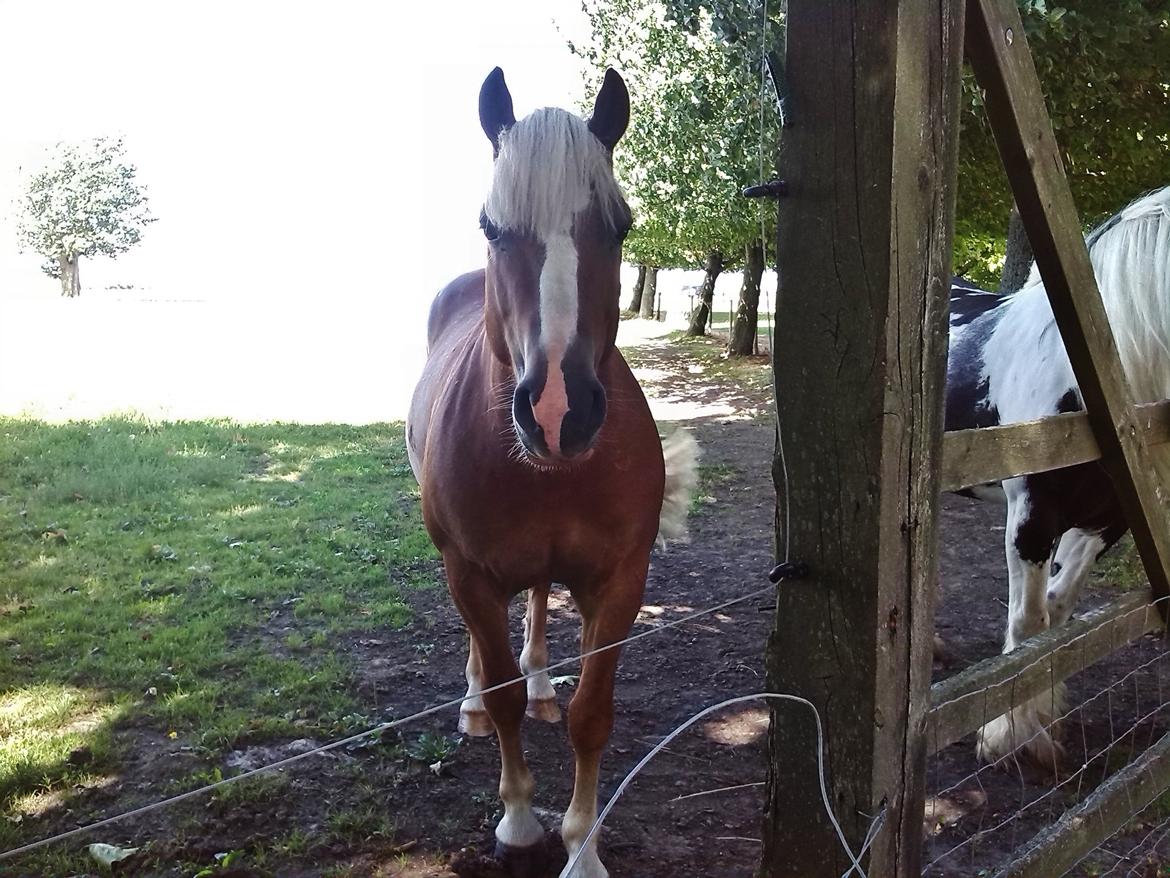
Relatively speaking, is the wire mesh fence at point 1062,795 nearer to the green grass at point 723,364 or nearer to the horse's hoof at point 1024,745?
the horse's hoof at point 1024,745

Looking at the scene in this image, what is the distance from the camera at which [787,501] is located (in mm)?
1529

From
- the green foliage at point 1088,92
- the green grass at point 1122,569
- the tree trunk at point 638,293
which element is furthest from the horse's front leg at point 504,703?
the tree trunk at point 638,293

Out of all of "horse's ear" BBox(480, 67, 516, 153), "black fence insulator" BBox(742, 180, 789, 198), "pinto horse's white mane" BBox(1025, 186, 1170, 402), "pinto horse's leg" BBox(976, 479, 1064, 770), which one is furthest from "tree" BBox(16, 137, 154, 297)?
"black fence insulator" BBox(742, 180, 789, 198)

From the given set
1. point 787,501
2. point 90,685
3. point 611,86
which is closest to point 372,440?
point 90,685

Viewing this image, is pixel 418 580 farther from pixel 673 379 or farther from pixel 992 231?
pixel 673 379

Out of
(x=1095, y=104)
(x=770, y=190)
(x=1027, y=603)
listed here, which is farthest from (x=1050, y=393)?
(x=1095, y=104)

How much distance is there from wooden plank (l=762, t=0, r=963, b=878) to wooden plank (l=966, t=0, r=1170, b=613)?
0.73 feet

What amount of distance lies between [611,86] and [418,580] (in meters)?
3.66

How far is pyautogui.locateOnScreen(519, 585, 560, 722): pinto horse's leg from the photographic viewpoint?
12.1ft

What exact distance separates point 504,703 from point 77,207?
49689 millimetres

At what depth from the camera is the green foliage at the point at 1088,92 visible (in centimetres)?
486

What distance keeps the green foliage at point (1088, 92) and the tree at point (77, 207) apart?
44.1 meters

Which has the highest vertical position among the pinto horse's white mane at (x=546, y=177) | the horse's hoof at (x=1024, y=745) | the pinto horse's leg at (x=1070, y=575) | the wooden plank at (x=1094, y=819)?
the pinto horse's white mane at (x=546, y=177)

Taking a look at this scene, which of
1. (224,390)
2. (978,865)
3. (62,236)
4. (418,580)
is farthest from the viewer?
(62,236)
